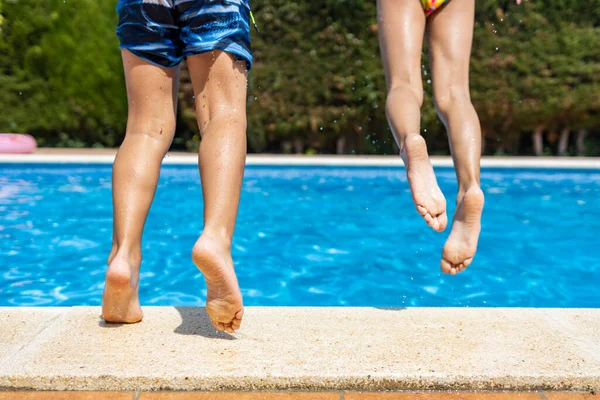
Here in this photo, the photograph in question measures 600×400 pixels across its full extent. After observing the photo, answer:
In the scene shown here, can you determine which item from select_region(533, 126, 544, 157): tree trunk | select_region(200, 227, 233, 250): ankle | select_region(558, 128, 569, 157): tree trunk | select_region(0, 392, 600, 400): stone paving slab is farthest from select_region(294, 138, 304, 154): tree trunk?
select_region(0, 392, 600, 400): stone paving slab

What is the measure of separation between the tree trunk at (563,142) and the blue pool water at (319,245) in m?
2.97

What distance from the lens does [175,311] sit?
85.7 inches

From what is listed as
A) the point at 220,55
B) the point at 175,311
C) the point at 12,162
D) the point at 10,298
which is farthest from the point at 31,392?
the point at 12,162

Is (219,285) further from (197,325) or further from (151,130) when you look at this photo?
(151,130)

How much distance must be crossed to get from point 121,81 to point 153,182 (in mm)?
9381

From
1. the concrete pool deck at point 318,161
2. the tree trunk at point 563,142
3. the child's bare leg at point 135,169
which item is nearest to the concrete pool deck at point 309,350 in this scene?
the child's bare leg at point 135,169

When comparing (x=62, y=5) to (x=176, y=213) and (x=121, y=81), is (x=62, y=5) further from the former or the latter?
(x=176, y=213)

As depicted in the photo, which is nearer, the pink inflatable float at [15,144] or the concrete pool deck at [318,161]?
the concrete pool deck at [318,161]

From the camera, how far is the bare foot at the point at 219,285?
1750 mm

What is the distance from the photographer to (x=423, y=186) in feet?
6.91

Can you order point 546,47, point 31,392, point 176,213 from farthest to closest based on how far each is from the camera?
point 546,47, point 176,213, point 31,392

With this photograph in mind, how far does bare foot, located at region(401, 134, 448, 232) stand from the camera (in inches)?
81.6

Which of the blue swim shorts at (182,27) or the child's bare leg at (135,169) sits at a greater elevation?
the blue swim shorts at (182,27)

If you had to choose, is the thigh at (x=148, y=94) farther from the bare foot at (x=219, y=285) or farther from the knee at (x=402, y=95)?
the knee at (x=402, y=95)
